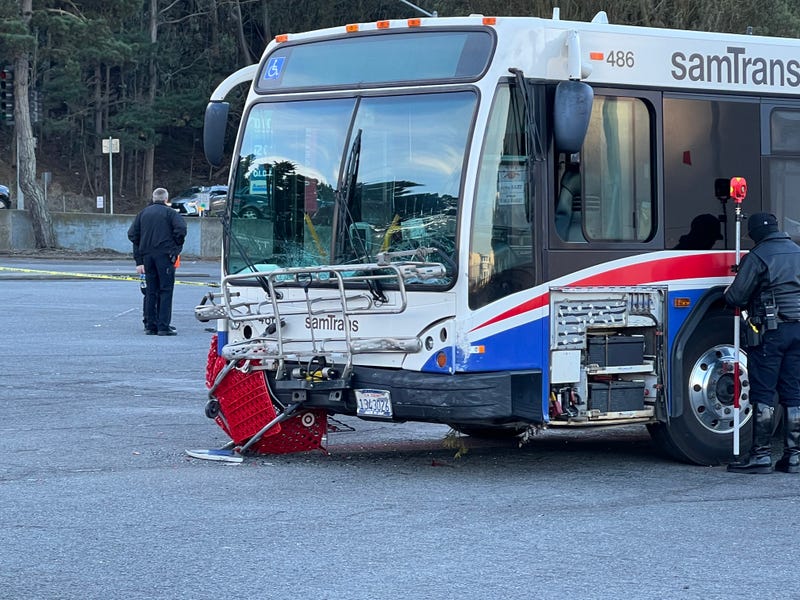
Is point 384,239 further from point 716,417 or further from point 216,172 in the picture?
point 216,172

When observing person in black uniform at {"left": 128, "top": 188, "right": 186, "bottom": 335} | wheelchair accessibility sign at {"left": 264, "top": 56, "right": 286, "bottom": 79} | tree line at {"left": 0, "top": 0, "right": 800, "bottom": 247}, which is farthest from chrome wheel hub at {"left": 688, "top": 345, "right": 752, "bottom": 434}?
tree line at {"left": 0, "top": 0, "right": 800, "bottom": 247}

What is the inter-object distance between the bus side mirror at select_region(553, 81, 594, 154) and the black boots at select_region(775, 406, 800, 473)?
2423mm

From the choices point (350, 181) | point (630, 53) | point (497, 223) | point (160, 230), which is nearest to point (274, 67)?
point (350, 181)

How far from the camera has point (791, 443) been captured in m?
9.41

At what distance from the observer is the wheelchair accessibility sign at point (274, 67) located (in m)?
9.77

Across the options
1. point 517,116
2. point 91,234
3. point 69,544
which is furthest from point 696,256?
point 91,234

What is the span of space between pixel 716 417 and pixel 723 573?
327 cm

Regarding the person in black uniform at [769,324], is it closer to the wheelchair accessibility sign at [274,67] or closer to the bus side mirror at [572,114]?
the bus side mirror at [572,114]

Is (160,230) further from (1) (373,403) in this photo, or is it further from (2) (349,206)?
(1) (373,403)

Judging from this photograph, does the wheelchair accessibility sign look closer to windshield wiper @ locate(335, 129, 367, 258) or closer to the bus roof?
the bus roof

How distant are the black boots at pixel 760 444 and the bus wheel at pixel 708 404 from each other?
0.35 m

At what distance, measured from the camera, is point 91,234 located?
4241cm

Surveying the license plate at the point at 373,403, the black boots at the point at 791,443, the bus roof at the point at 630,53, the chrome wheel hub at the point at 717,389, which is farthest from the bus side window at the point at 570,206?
the black boots at the point at 791,443

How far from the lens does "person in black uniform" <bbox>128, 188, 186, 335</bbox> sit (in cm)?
1900
